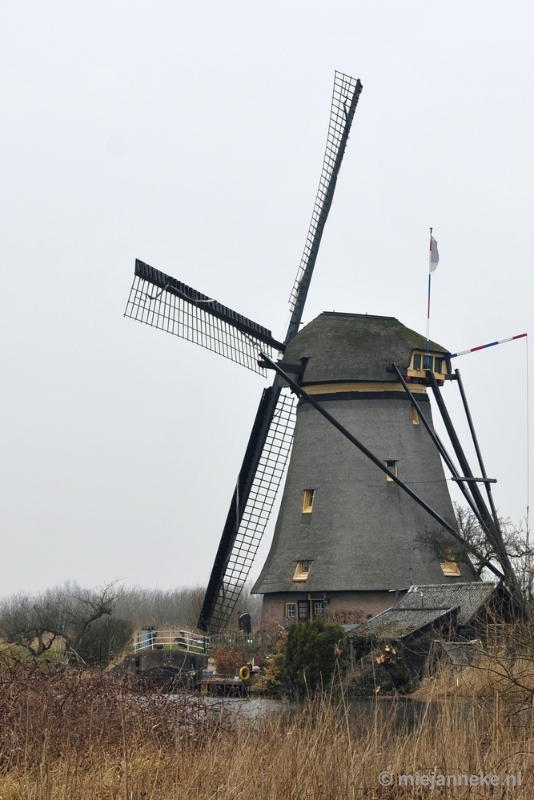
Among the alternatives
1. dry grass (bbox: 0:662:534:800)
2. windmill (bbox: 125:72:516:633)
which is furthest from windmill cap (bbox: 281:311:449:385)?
dry grass (bbox: 0:662:534:800)

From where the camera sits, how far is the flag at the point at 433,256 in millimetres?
22125

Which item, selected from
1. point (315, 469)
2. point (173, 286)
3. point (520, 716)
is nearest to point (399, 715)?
point (520, 716)

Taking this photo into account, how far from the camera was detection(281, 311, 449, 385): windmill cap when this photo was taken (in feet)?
71.4

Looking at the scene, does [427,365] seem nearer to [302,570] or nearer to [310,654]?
[302,570]

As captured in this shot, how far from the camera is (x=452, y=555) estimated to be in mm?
21469

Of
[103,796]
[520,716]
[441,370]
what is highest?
[441,370]

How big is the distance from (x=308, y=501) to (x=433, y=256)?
17.6 feet

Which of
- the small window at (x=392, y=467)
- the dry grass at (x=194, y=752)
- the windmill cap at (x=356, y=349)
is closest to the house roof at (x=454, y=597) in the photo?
the small window at (x=392, y=467)

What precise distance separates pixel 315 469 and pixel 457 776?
16.1 m

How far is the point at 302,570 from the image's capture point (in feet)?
71.6

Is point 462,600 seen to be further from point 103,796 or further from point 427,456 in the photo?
point 103,796

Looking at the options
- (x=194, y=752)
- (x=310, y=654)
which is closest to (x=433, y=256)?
(x=310, y=654)

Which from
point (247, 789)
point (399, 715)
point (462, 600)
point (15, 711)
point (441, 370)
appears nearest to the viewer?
point (247, 789)

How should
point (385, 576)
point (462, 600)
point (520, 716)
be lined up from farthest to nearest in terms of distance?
point (385, 576)
point (462, 600)
point (520, 716)
